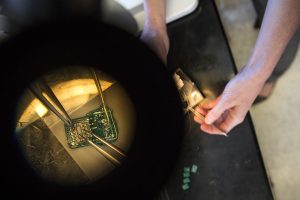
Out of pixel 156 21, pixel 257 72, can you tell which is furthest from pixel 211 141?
pixel 156 21

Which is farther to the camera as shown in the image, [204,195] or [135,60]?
[204,195]

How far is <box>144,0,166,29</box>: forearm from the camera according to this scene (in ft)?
2.72

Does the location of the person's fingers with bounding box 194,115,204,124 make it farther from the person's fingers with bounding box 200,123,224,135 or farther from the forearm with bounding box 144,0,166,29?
the forearm with bounding box 144,0,166,29

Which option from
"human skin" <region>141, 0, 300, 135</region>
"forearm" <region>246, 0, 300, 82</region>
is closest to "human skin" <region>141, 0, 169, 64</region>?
"human skin" <region>141, 0, 300, 135</region>

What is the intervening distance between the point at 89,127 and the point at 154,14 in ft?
1.02

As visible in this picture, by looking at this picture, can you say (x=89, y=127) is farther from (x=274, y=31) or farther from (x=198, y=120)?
(x=274, y=31)

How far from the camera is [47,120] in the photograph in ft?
2.41

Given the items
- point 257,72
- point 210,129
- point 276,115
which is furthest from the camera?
point 276,115

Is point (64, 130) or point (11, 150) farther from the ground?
point (11, 150)

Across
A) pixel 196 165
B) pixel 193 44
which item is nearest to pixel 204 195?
pixel 196 165

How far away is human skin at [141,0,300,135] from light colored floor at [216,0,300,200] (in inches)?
13.6

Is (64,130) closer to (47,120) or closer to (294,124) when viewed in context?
(47,120)

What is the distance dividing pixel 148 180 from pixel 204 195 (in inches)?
20.3

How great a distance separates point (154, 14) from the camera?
84 cm
